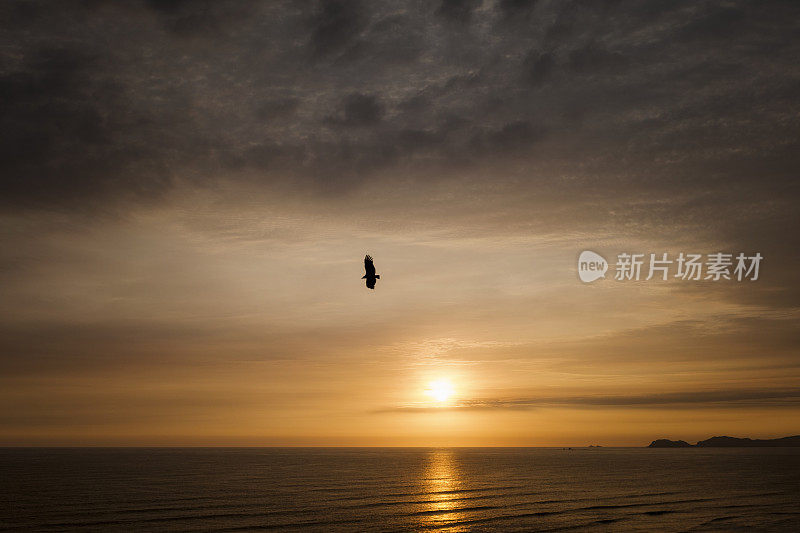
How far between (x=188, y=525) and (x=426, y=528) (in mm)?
27854

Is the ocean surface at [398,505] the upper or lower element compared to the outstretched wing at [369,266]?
lower

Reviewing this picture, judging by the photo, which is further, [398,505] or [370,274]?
[398,505]

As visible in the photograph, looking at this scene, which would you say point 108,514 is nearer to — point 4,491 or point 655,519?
point 4,491

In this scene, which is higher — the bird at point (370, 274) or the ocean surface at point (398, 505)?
the bird at point (370, 274)

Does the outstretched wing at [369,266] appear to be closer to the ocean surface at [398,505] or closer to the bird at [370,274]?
the bird at [370,274]

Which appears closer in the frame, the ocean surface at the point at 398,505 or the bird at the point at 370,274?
the bird at the point at 370,274

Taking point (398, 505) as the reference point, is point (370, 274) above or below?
above

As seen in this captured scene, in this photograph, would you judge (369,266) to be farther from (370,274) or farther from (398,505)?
(398,505)

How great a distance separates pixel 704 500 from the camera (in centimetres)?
9475

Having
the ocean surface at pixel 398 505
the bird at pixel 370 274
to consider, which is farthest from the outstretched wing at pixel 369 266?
the ocean surface at pixel 398 505

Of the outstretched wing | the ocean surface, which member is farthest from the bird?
the ocean surface

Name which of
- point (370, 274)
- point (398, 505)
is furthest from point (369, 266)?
point (398, 505)

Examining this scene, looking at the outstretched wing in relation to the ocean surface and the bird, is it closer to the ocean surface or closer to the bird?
the bird

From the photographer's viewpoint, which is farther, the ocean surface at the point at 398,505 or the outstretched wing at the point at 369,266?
the ocean surface at the point at 398,505
